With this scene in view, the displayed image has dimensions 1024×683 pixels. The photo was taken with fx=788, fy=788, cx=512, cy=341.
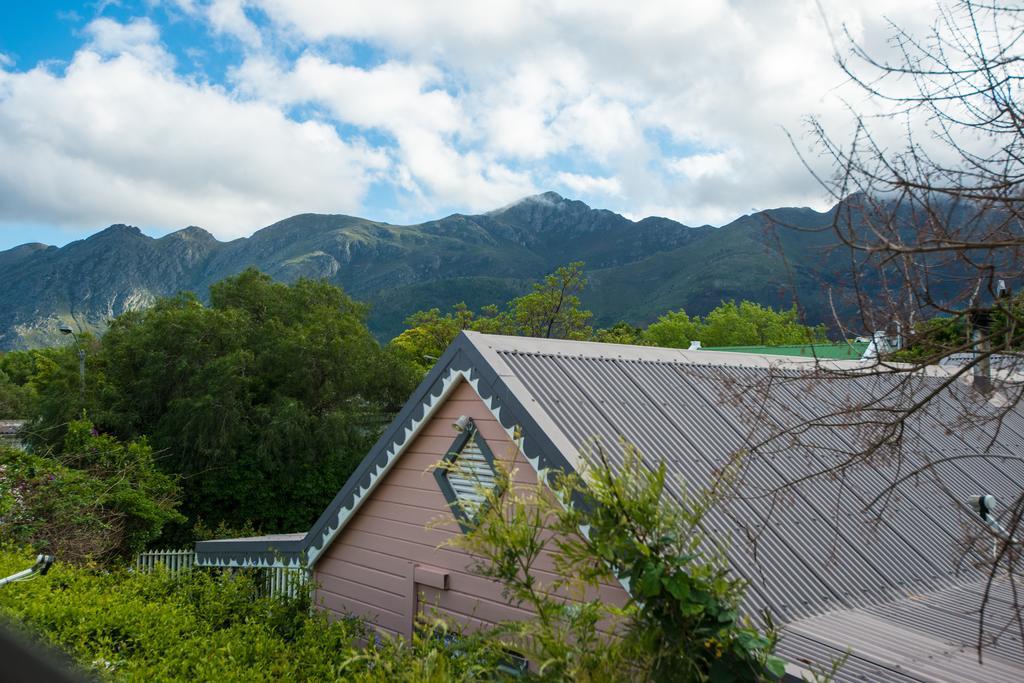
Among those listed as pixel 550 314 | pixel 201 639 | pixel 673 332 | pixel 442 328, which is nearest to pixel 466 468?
pixel 201 639

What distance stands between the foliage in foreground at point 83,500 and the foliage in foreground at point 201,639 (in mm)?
3470

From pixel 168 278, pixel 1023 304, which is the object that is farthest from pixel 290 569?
pixel 168 278

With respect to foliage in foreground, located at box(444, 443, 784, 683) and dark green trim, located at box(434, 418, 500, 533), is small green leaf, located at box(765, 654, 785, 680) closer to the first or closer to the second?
foliage in foreground, located at box(444, 443, 784, 683)

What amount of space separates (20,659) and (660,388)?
8.95 m

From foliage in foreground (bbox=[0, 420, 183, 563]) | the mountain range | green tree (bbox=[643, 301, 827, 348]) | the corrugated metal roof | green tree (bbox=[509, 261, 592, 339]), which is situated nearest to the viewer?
the corrugated metal roof

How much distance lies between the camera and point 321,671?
572cm

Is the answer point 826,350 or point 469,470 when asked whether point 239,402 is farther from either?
point 469,470

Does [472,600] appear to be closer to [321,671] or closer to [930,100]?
[321,671]

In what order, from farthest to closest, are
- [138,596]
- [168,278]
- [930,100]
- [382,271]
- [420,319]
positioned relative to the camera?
[168,278] < [382,271] < [420,319] < [138,596] < [930,100]

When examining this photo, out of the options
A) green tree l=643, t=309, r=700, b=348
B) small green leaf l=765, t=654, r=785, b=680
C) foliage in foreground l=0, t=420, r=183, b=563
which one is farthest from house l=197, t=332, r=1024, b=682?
green tree l=643, t=309, r=700, b=348

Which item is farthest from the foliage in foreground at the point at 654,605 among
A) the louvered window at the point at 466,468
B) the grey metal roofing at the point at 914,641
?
the louvered window at the point at 466,468

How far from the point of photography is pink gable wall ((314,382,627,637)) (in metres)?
7.70

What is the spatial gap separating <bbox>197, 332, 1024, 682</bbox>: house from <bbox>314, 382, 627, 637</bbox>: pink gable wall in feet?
0.07

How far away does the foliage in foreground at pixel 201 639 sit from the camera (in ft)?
16.2
